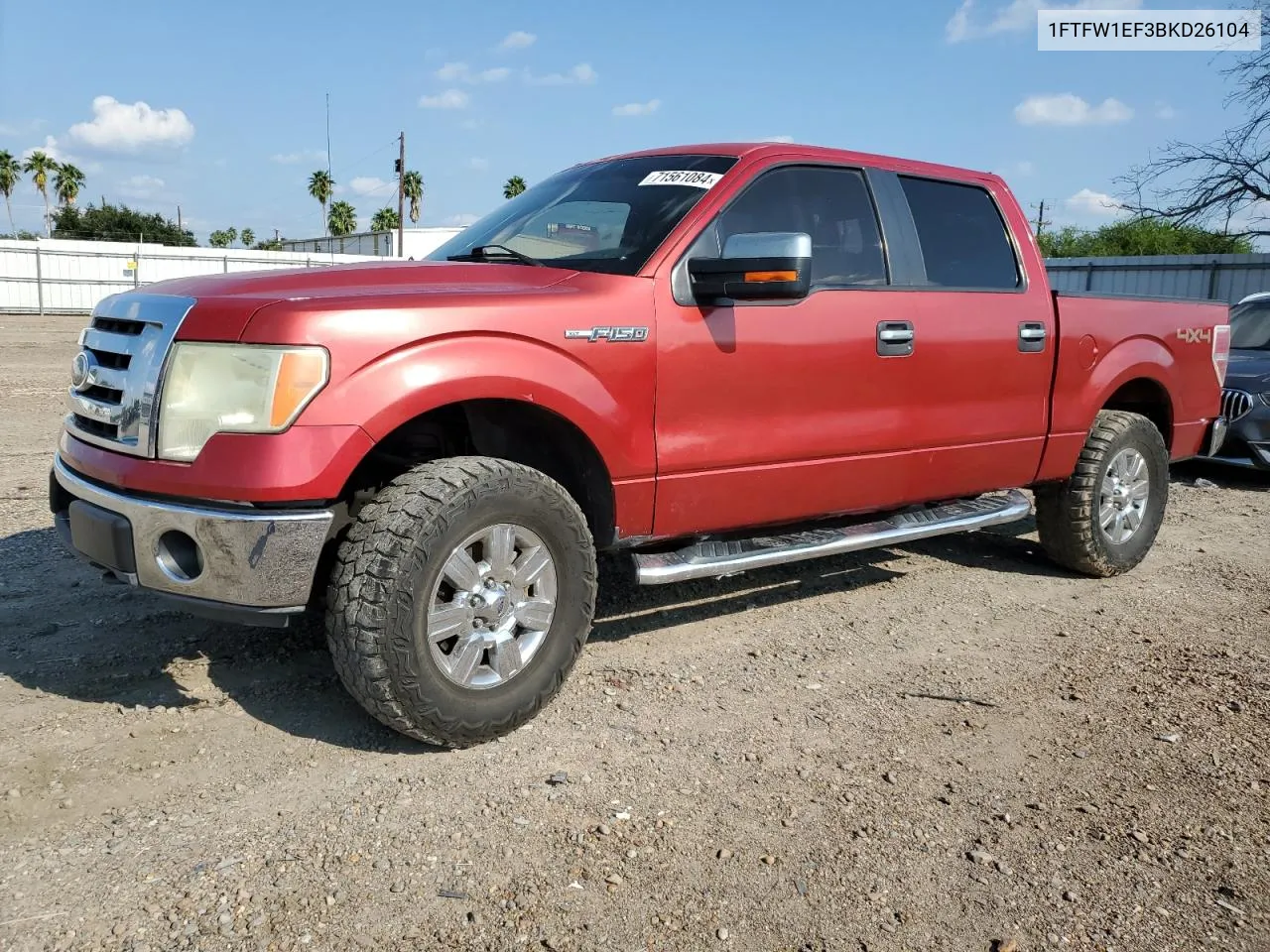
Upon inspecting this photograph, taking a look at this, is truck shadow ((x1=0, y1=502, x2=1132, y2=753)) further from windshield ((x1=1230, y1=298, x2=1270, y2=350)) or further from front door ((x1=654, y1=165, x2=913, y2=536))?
windshield ((x1=1230, y1=298, x2=1270, y2=350))

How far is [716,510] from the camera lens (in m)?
3.89

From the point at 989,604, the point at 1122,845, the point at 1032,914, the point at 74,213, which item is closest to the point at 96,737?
A: the point at 1032,914

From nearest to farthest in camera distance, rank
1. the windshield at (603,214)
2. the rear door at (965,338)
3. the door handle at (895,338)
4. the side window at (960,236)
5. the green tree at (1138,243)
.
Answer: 1. the windshield at (603,214)
2. the door handle at (895,338)
3. the rear door at (965,338)
4. the side window at (960,236)
5. the green tree at (1138,243)

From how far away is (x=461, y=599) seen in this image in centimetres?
316

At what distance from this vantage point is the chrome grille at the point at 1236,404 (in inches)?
329

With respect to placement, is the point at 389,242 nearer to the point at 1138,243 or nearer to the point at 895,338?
the point at 1138,243

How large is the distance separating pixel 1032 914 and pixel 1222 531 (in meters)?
5.23

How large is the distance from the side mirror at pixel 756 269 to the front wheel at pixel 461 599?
929 millimetres

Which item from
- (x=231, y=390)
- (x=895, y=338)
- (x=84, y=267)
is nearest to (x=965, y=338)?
(x=895, y=338)

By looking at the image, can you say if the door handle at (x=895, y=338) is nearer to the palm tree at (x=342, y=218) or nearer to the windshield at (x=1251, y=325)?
the windshield at (x=1251, y=325)

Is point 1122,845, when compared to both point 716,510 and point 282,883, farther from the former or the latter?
point 282,883

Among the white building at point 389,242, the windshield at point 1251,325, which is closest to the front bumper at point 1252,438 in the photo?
the windshield at point 1251,325

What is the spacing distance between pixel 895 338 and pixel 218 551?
2.74 metres

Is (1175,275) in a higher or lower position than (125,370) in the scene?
higher
